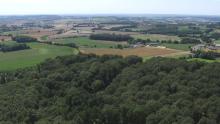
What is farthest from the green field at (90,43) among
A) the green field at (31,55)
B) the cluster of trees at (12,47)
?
the cluster of trees at (12,47)

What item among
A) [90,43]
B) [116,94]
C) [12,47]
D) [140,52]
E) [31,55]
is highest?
[116,94]

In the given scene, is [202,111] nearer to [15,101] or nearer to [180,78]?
[180,78]

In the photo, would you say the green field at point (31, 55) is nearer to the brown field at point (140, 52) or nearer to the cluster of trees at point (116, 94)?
the brown field at point (140, 52)

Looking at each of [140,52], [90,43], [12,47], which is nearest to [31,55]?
[12,47]

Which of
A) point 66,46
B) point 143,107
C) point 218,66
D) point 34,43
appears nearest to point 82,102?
point 143,107

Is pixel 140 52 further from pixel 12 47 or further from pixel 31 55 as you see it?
pixel 12 47

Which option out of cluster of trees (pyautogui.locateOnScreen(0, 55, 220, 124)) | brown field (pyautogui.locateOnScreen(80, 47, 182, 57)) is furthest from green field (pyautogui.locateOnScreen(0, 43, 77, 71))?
cluster of trees (pyautogui.locateOnScreen(0, 55, 220, 124))
